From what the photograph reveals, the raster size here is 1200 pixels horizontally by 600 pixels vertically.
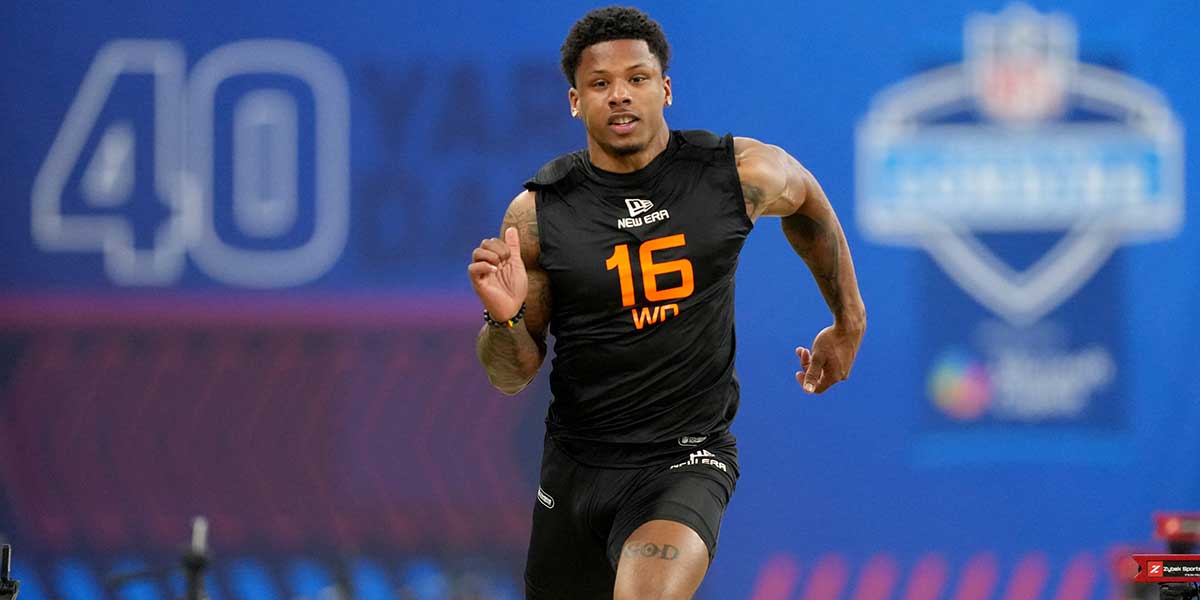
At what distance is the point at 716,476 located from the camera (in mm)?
3846

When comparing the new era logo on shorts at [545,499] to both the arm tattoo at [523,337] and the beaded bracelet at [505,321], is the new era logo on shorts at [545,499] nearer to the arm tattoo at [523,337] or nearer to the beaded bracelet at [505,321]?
the arm tattoo at [523,337]

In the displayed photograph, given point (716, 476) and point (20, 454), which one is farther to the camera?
point (20, 454)

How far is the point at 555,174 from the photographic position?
3967mm

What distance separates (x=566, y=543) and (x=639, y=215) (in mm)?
940

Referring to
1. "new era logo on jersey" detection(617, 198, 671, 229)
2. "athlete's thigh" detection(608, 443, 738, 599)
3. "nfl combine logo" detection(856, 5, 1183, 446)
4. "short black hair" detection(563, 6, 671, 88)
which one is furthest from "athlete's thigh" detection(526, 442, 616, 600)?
"nfl combine logo" detection(856, 5, 1183, 446)

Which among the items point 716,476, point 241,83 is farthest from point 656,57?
point 241,83

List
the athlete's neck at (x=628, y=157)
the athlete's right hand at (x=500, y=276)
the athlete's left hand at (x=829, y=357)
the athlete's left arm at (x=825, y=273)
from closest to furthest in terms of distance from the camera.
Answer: the athlete's right hand at (x=500, y=276)
the athlete's neck at (x=628, y=157)
the athlete's left arm at (x=825, y=273)
the athlete's left hand at (x=829, y=357)

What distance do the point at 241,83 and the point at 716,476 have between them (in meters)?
3.42

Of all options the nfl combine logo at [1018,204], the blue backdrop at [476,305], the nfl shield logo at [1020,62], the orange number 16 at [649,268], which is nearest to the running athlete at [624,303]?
the orange number 16 at [649,268]

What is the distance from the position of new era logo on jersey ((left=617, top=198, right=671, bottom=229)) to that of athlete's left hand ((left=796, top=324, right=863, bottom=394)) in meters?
0.72

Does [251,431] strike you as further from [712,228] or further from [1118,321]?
[1118,321]

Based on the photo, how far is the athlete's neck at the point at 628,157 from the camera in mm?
3936

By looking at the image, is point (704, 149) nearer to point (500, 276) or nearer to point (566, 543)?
point (500, 276)

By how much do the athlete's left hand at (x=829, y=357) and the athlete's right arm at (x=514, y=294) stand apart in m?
0.88
